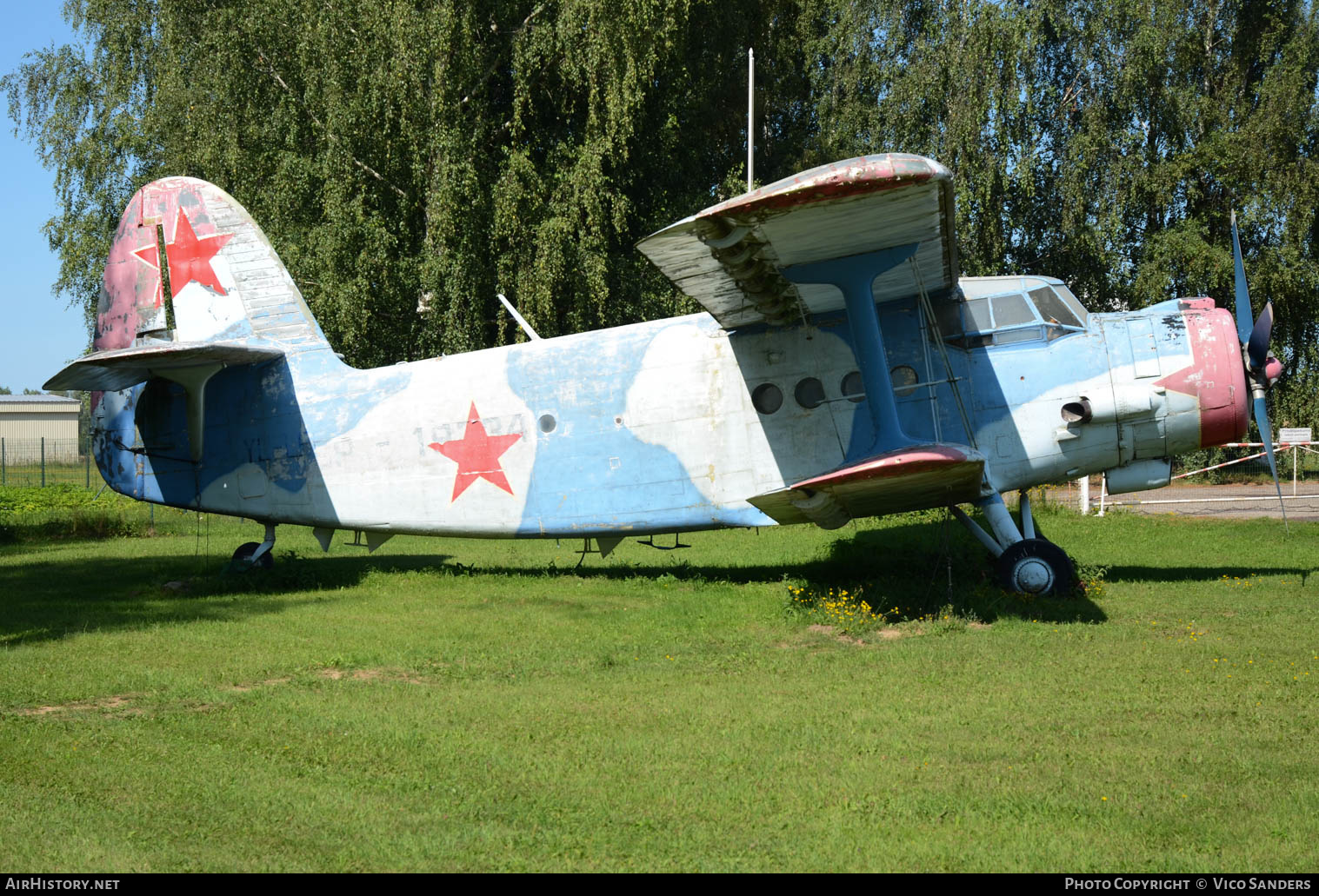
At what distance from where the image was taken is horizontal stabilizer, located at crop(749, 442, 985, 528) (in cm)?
870

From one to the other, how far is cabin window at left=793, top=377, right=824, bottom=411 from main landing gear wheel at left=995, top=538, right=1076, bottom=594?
2.48 metres

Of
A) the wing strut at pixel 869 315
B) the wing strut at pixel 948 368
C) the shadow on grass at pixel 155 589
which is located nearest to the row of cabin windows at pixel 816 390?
the wing strut at pixel 948 368

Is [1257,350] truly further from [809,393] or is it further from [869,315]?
[809,393]

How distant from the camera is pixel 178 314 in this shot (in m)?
13.2

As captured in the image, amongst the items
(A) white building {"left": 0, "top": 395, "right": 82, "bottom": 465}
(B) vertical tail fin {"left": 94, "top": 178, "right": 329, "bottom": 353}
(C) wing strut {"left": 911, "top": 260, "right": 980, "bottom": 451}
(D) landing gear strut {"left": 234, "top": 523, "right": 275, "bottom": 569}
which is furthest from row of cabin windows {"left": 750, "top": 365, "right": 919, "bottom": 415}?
(A) white building {"left": 0, "top": 395, "right": 82, "bottom": 465}

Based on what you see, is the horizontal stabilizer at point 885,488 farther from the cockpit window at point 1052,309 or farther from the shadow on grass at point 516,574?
the cockpit window at point 1052,309

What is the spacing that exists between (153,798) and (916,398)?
7.92 metres

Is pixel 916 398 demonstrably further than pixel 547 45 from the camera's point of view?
No

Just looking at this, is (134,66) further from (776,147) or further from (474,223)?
(776,147)

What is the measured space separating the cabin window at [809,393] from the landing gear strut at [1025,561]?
6.39 feet

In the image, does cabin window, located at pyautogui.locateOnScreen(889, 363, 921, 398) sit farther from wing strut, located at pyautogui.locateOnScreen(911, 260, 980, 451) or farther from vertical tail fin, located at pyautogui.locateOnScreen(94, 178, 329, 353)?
vertical tail fin, located at pyautogui.locateOnScreen(94, 178, 329, 353)

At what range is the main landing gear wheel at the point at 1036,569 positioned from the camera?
33.7ft
